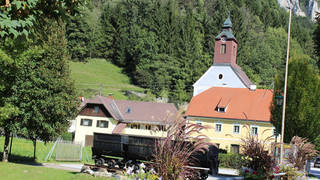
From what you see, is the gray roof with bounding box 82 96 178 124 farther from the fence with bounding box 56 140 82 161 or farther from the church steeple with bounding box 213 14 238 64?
the fence with bounding box 56 140 82 161

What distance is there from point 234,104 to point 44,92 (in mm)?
28023

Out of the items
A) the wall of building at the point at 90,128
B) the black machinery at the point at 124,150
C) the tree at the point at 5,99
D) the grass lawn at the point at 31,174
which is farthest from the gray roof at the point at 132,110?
the grass lawn at the point at 31,174

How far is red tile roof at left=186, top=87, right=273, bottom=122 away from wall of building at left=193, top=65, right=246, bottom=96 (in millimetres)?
7964

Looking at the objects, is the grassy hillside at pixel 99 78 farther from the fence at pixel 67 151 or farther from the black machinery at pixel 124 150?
the black machinery at pixel 124 150

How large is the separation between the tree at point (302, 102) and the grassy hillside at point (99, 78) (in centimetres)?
4572

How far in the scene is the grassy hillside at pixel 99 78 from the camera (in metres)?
71.2

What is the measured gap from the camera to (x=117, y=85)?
257 feet

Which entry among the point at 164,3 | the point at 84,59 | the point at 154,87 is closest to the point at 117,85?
the point at 154,87

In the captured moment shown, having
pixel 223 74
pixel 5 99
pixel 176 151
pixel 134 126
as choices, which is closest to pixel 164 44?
pixel 223 74

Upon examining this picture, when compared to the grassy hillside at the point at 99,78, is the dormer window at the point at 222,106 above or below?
below

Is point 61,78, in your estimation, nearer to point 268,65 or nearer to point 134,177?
point 134,177

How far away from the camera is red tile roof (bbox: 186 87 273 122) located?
40.8 m

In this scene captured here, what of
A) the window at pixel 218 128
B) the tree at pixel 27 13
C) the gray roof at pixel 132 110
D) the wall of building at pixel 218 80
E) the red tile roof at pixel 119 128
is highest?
the wall of building at pixel 218 80

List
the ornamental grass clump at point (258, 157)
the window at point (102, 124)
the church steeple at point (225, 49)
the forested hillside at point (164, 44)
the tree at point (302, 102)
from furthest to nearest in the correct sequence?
1. the forested hillside at point (164, 44)
2. the church steeple at point (225, 49)
3. the window at point (102, 124)
4. the tree at point (302, 102)
5. the ornamental grass clump at point (258, 157)
